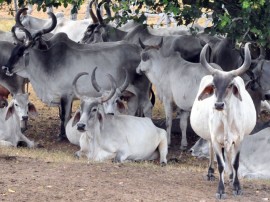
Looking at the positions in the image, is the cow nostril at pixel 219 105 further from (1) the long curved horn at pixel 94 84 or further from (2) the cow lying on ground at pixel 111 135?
(1) the long curved horn at pixel 94 84

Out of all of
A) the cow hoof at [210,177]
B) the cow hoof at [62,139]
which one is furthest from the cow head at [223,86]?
the cow hoof at [62,139]

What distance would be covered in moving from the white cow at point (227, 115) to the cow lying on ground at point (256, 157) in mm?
1783

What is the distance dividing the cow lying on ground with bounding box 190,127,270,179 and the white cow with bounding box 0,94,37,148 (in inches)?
146

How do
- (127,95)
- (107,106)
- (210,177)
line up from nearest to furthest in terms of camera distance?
(210,177) < (107,106) < (127,95)

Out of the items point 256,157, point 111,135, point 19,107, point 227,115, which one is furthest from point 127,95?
point 227,115

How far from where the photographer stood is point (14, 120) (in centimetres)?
1459

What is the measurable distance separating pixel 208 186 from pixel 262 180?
141 cm

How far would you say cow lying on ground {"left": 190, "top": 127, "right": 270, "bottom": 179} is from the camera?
1207cm

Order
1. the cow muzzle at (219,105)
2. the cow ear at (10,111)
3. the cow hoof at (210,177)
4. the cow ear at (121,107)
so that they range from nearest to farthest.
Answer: the cow muzzle at (219,105) < the cow hoof at (210,177) < the cow ear at (121,107) < the cow ear at (10,111)

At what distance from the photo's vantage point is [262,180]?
449 inches

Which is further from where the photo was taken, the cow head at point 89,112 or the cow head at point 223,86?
the cow head at point 89,112

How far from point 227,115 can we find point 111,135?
333 cm

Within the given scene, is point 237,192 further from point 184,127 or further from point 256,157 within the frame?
point 184,127

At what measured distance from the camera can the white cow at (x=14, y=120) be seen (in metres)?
14.5
